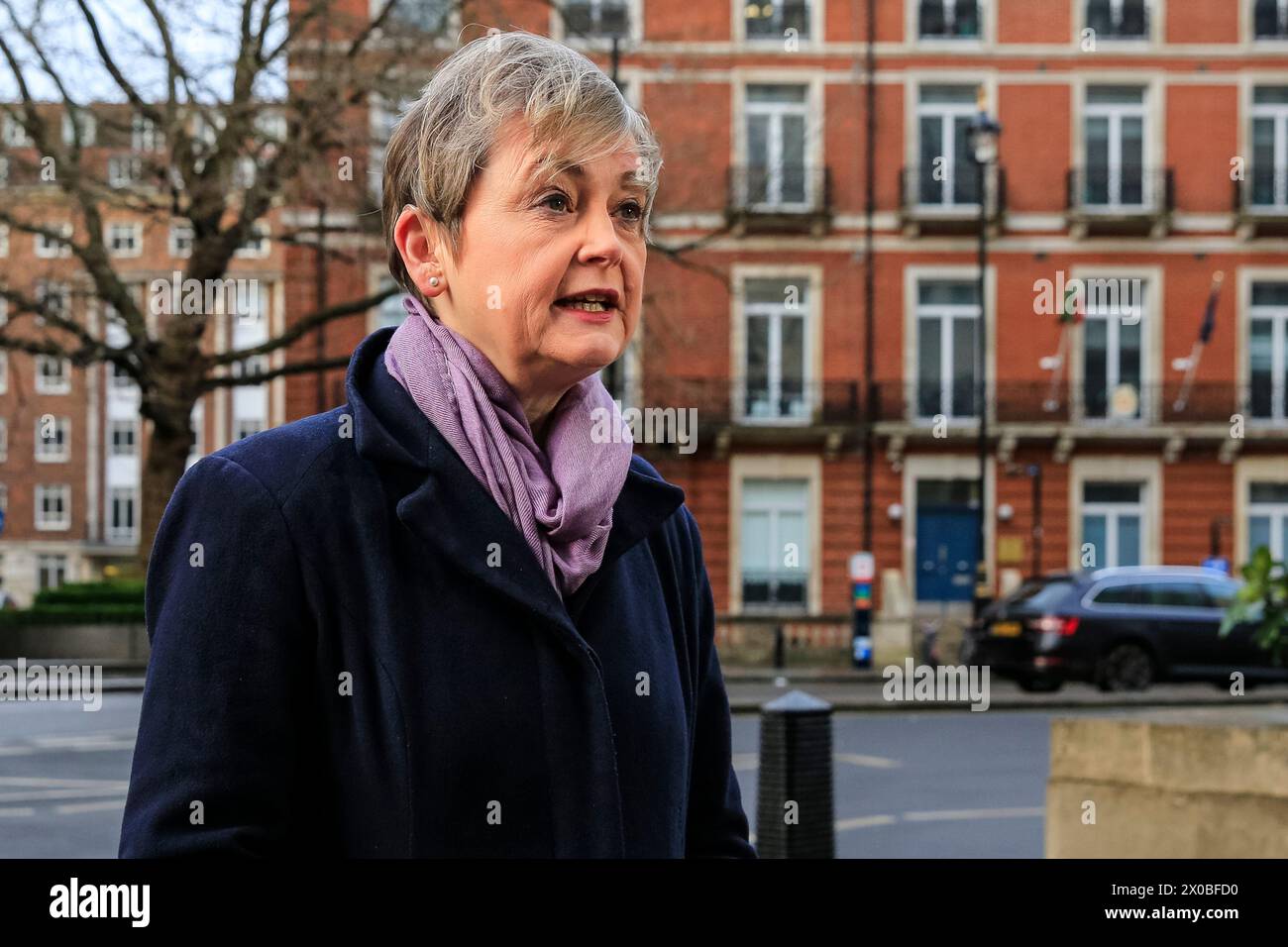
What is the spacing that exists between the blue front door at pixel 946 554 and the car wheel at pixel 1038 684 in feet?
31.7

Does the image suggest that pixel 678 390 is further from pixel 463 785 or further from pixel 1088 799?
pixel 463 785

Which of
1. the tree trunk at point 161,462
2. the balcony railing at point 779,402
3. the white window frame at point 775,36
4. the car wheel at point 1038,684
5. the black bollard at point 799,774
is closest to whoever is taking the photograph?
the black bollard at point 799,774

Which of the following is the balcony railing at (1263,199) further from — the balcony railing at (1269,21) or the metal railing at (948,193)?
the metal railing at (948,193)

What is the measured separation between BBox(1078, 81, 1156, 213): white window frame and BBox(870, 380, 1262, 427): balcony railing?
3.77 metres

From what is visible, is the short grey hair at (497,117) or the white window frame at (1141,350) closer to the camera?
the short grey hair at (497,117)

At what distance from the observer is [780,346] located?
32125mm

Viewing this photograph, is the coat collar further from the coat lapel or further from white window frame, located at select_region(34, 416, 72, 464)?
white window frame, located at select_region(34, 416, 72, 464)

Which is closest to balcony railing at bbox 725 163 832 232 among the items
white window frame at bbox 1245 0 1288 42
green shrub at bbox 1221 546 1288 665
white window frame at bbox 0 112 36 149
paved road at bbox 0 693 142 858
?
white window frame at bbox 1245 0 1288 42

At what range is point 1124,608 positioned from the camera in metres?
20.5

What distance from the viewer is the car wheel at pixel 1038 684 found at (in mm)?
21266

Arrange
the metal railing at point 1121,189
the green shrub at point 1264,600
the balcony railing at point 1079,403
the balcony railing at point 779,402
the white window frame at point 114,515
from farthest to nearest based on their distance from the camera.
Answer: the white window frame at point 114,515
the metal railing at point 1121,189
the balcony railing at point 779,402
the balcony railing at point 1079,403
the green shrub at point 1264,600

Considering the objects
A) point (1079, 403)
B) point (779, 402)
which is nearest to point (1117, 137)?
point (1079, 403)

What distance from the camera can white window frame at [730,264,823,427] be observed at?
31859 mm

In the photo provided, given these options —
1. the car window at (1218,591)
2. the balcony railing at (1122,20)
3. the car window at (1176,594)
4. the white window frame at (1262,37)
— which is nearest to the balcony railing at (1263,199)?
the white window frame at (1262,37)
